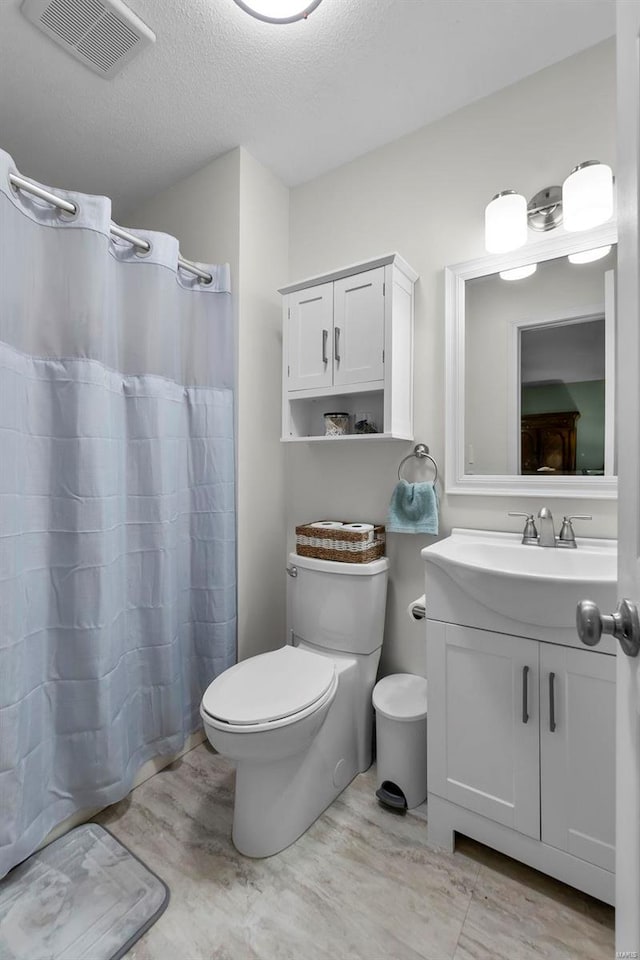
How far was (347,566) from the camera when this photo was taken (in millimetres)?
1660

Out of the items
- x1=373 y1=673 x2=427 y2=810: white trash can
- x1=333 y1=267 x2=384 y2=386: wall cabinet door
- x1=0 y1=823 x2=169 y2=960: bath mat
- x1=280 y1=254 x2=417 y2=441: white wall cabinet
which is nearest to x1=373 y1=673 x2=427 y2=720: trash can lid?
x1=373 y1=673 x2=427 y2=810: white trash can

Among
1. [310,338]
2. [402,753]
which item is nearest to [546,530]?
[402,753]

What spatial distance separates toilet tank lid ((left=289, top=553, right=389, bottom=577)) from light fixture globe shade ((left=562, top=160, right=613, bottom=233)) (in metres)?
1.27

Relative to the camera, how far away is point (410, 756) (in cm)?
149

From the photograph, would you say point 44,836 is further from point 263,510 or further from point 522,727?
point 522,727

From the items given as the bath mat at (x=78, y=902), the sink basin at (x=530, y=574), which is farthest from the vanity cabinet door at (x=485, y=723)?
the bath mat at (x=78, y=902)

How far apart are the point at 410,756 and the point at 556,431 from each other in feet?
3.90

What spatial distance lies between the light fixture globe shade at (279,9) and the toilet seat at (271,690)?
1936mm

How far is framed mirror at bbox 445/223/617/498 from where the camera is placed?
1.40m

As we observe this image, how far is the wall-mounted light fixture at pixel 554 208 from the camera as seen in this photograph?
132 centimetres

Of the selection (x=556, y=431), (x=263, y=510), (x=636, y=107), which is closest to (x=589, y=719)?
(x=556, y=431)

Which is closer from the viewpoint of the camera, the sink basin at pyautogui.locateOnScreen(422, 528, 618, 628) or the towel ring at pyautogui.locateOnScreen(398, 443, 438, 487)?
the sink basin at pyautogui.locateOnScreen(422, 528, 618, 628)

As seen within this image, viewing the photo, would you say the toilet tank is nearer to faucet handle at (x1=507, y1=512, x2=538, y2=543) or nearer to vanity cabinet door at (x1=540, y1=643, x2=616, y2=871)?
faucet handle at (x1=507, y1=512, x2=538, y2=543)

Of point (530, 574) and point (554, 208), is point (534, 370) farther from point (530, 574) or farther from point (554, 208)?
point (530, 574)
